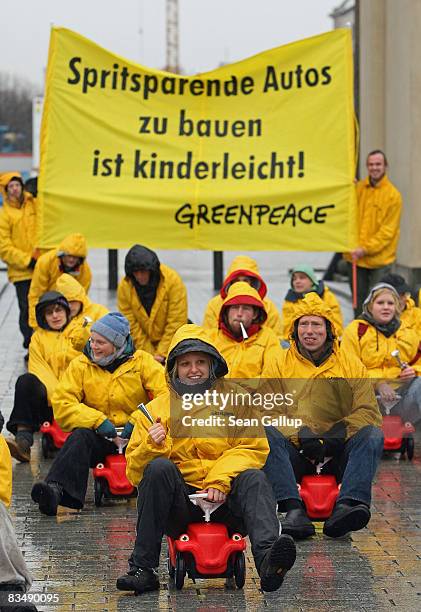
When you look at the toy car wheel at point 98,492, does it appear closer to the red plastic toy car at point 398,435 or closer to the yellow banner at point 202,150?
the red plastic toy car at point 398,435

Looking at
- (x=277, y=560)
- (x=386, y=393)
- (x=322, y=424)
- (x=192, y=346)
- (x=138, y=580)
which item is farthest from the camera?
(x=386, y=393)

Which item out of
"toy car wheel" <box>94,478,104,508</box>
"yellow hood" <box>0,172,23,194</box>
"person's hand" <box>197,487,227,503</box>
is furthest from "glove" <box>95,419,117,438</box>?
"yellow hood" <box>0,172,23,194</box>

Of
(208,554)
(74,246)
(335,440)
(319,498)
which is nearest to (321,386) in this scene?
(335,440)

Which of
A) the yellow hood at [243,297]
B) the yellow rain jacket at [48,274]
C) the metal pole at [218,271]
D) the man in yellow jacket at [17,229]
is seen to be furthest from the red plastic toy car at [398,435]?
the metal pole at [218,271]

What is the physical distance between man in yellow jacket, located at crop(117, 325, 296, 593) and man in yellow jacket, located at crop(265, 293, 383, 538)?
31.0 inches

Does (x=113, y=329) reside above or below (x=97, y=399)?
above

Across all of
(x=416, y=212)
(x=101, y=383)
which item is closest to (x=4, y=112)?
(x=416, y=212)

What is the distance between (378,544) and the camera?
7258 mm

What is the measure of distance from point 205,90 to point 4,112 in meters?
99.6

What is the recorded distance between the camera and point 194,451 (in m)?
6.57

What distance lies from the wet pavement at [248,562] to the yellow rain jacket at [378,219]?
4.48m

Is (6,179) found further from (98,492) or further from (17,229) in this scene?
(98,492)

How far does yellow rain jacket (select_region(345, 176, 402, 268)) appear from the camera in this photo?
43.7ft

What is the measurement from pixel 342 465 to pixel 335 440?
5.4 inches
